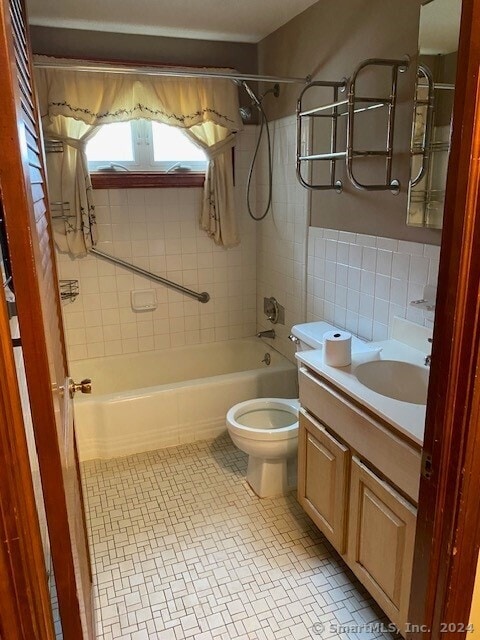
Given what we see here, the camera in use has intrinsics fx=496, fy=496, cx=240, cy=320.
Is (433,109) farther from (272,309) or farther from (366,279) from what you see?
(272,309)

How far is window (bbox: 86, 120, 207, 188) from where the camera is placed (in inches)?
125

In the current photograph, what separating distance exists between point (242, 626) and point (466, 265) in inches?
61.9

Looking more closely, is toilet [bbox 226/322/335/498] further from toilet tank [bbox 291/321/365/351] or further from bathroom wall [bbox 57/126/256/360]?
bathroom wall [bbox 57/126/256/360]

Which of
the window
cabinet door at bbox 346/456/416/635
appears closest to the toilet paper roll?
cabinet door at bbox 346/456/416/635

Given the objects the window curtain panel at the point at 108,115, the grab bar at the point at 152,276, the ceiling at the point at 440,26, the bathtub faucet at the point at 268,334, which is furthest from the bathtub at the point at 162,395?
the ceiling at the point at 440,26

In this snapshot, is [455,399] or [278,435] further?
[278,435]

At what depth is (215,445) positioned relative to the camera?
3.06m

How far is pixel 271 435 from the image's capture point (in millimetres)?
2369

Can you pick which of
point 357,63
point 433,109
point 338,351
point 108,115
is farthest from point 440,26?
point 108,115

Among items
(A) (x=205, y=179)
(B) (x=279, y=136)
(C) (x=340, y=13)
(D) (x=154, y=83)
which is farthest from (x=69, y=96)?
(C) (x=340, y=13)

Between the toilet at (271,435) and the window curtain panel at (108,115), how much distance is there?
1362mm

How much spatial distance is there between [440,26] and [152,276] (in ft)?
7.22

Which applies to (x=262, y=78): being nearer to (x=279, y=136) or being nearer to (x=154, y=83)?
(x=279, y=136)

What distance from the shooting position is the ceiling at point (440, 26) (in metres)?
1.77
